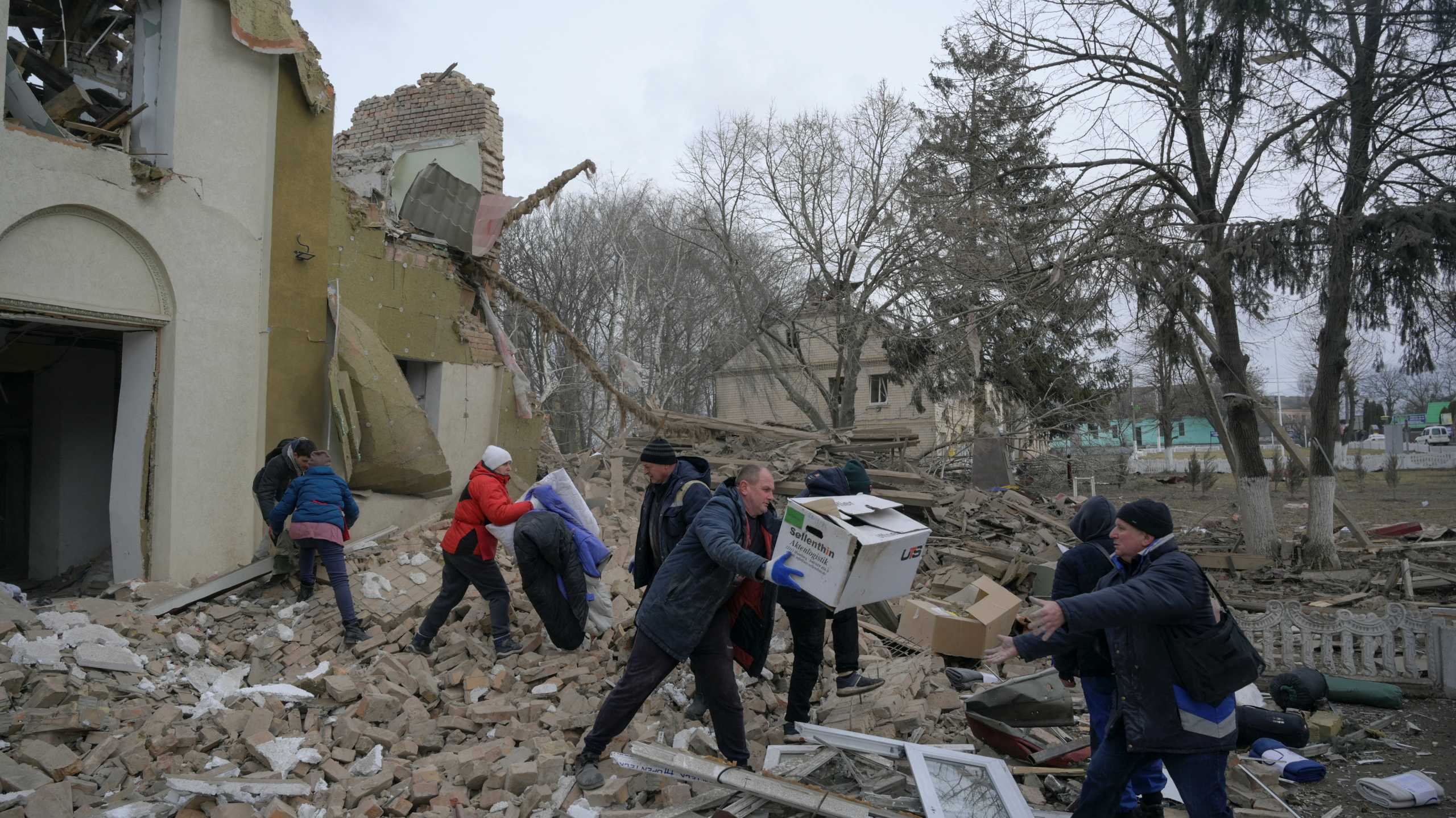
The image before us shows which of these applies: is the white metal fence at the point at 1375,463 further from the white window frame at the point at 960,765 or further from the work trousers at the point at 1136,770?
the work trousers at the point at 1136,770

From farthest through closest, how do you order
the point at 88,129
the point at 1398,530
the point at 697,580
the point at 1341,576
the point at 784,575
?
the point at 1398,530
the point at 1341,576
the point at 88,129
the point at 697,580
the point at 784,575

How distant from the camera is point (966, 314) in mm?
12961

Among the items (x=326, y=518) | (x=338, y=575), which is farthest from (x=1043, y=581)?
(x=326, y=518)

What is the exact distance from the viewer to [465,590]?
22.3 feet

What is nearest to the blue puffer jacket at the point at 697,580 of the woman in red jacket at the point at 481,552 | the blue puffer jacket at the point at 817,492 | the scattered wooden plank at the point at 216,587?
the blue puffer jacket at the point at 817,492

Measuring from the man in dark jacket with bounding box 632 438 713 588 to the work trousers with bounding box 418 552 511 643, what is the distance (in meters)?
1.63

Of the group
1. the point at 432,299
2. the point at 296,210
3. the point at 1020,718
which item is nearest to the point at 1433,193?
the point at 1020,718

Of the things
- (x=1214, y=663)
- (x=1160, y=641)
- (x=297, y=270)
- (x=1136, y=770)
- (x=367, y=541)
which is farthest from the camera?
(x=367, y=541)

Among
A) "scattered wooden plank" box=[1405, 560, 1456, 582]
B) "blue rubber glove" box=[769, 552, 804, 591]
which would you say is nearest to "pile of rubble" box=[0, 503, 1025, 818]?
"blue rubber glove" box=[769, 552, 804, 591]

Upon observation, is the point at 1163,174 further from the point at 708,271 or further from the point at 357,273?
the point at 708,271

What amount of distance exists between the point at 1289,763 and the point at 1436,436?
6044 centimetres

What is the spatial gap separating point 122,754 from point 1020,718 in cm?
555

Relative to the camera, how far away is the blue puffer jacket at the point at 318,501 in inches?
284

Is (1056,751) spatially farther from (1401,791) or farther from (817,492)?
(817,492)
